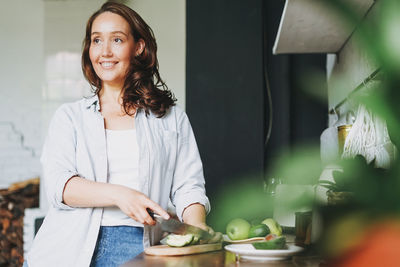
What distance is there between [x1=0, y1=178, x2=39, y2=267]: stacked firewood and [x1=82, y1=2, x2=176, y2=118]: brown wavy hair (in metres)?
2.53

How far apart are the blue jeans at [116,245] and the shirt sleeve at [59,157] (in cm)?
13

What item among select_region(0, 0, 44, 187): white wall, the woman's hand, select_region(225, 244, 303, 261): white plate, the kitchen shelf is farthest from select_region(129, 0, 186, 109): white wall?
select_region(225, 244, 303, 261): white plate

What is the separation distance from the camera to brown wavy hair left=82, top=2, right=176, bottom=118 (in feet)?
5.02

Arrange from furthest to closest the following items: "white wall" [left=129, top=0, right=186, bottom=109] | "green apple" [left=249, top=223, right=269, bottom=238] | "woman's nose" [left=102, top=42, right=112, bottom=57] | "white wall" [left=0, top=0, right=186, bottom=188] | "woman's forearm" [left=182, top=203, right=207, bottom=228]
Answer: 1. "white wall" [left=0, top=0, right=186, bottom=188]
2. "white wall" [left=129, top=0, right=186, bottom=109]
3. "woman's nose" [left=102, top=42, right=112, bottom=57]
4. "woman's forearm" [left=182, top=203, right=207, bottom=228]
5. "green apple" [left=249, top=223, right=269, bottom=238]

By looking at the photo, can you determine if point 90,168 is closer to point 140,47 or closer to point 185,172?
point 185,172

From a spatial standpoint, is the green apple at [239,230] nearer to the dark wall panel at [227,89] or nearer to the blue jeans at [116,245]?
the blue jeans at [116,245]

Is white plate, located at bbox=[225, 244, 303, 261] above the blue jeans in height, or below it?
above

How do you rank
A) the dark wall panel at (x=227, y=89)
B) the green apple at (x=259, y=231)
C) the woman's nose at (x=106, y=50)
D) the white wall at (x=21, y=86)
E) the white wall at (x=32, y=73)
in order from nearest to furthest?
the green apple at (x=259, y=231), the woman's nose at (x=106, y=50), the dark wall panel at (x=227, y=89), the white wall at (x=32, y=73), the white wall at (x=21, y=86)

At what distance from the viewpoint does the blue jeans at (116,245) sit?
1287 millimetres

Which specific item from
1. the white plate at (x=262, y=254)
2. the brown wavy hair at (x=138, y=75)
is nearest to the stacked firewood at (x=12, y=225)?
the brown wavy hair at (x=138, y=75)

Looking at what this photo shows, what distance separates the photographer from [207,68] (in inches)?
106

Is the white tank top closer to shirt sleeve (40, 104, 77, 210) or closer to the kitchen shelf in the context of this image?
shirt sleeve (40, 104, 77, 210)

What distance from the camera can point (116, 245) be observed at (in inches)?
51.4

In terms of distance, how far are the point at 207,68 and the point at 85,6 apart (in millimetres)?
1482
